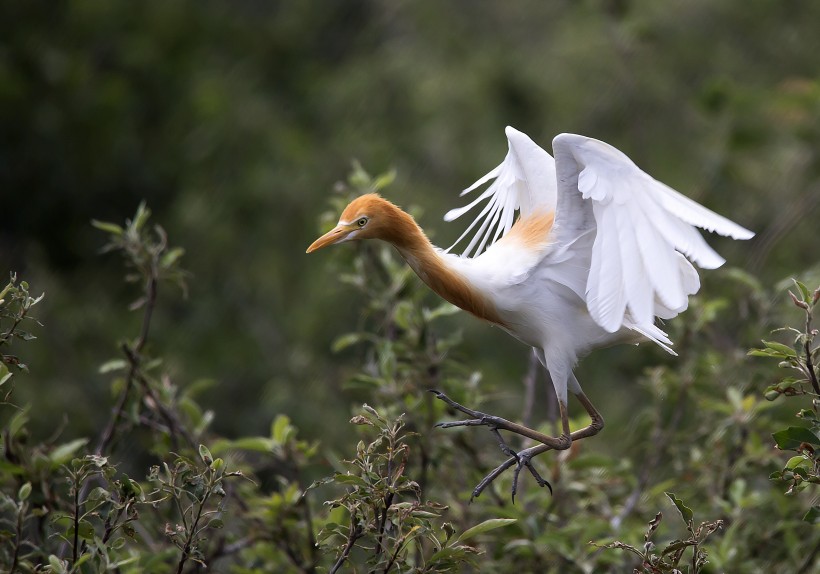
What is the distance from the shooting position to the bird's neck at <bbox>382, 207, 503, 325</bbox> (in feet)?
9.41

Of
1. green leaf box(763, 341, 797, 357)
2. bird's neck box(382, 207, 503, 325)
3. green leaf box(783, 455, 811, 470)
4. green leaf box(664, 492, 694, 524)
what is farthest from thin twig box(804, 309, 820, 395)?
bird's neck box(382, 207, 503, 325)

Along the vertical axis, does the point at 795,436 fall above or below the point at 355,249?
below

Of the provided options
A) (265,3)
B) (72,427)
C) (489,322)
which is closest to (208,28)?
(265,3)

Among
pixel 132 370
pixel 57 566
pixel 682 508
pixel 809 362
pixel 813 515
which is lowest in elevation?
pixel 813 515

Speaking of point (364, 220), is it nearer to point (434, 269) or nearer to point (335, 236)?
point (335, 236)

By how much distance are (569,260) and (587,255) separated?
0.17 ft

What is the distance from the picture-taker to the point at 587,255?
285cm

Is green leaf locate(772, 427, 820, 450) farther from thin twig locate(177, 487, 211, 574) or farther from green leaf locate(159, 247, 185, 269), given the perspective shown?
green leaf locate(159, 247, 185, 269)

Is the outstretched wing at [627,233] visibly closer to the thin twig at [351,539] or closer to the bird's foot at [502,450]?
the bird's foot at [502,450]

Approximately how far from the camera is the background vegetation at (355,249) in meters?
3.19

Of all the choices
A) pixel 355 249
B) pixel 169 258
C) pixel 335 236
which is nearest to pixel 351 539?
pixel 335 236

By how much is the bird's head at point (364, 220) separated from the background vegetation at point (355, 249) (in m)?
0.48

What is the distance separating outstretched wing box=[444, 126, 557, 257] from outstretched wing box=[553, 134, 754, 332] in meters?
0.50

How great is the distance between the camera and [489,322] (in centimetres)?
298
